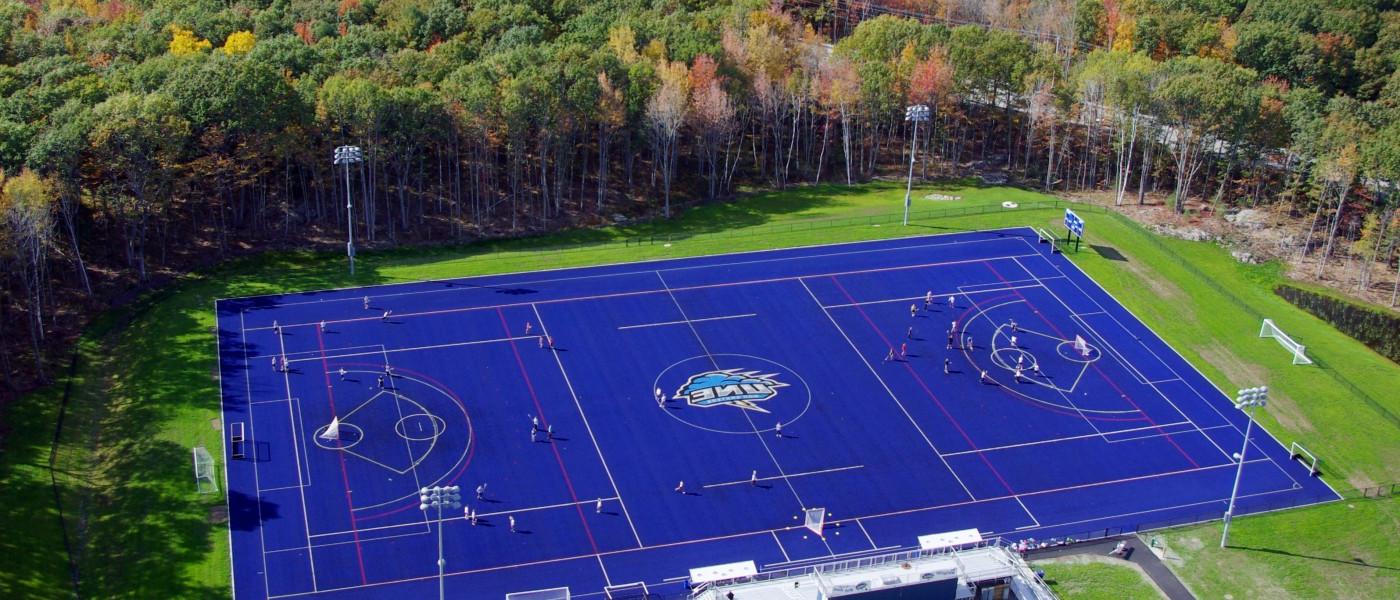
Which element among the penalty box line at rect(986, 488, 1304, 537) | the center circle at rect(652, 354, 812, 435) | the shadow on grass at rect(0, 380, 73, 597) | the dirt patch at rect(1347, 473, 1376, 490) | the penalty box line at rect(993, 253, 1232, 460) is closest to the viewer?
the shadow on grass at rect(0, 380, 73, 597)

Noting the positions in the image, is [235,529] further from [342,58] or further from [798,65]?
[798,65]

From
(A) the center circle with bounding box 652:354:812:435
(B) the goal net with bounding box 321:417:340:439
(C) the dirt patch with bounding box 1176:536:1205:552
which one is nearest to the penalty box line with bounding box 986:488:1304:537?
(C) the dirt patch with bounding box 1176:536:1205:552

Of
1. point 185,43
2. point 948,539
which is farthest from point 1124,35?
point 185,43

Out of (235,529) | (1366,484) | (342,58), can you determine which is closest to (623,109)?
(342,58)

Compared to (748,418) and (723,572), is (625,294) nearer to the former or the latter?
(748,418)

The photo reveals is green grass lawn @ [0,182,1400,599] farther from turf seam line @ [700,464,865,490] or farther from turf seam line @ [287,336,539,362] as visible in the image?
turf seam line @ [700,464,865,490]

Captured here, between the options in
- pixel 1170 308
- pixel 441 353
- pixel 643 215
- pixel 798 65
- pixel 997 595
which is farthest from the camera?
pixel 798 65
